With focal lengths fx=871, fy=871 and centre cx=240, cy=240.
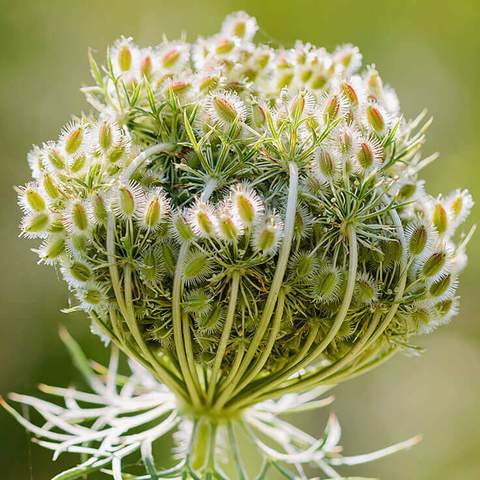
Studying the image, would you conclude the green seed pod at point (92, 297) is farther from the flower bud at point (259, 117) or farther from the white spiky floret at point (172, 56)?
the white spiky floret at point (172, 56)

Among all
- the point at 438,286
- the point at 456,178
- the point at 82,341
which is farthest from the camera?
the point at 456,178

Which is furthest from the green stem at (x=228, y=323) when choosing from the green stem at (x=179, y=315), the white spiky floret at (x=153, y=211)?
the white spiky floret at (x=153, y=211)

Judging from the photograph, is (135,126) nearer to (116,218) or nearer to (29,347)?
(116,218)

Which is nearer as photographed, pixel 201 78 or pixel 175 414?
pixel 201 78

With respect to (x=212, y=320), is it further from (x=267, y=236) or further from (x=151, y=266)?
(x=267, y=236)

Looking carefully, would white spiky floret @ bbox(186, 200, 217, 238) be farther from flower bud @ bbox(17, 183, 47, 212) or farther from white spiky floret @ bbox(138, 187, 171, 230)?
flower bud @ bbox(17, 183, 47, 212)

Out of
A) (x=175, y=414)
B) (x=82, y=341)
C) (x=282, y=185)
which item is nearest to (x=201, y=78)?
(x=282, y=185)

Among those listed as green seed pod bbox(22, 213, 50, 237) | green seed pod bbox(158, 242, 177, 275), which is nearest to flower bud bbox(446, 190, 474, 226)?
green seed pod bbox(158, 242, 177, 275)

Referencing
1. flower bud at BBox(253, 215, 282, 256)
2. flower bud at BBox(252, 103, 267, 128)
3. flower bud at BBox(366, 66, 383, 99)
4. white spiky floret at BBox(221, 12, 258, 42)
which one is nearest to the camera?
flower bud at BBox(253, 215, 282, 256)
